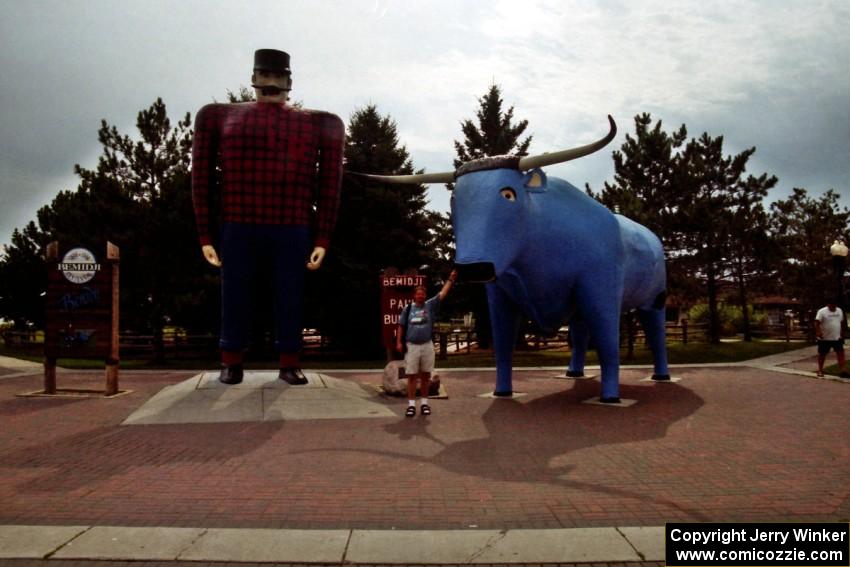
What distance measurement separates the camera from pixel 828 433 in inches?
264

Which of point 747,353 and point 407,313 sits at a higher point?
point 407,313

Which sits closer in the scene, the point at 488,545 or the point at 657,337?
the point at 488,545

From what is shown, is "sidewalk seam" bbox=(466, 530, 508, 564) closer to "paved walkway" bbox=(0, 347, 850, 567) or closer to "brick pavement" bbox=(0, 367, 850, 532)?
"paved walkway" bbox=(0, 347, 850, 567)

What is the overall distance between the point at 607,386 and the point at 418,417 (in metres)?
2.91

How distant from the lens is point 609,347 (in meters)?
9.00

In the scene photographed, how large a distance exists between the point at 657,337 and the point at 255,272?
7765 millimetres

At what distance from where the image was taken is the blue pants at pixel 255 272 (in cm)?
866

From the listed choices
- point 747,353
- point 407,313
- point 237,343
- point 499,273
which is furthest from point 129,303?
point 747,353

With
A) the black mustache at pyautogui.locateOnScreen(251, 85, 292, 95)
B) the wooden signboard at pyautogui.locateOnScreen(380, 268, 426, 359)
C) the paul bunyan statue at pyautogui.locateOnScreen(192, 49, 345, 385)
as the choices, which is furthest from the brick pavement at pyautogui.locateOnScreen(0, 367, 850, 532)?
the black mustache at pyautogui.locateOnScreen(251, 85, 292, 95)

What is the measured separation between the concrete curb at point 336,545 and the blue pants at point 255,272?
510 centimetres

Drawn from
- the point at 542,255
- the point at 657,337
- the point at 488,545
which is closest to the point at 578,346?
the point at 657,337

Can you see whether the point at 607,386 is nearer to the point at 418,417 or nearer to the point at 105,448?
the point at 418,417

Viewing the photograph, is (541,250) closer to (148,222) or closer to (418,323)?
(418,323)

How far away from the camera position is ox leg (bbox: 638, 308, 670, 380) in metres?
12.1
